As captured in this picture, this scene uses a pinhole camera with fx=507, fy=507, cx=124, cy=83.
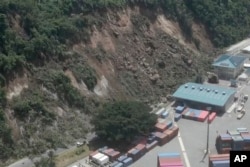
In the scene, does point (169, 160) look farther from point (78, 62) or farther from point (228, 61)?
point (228, 61)

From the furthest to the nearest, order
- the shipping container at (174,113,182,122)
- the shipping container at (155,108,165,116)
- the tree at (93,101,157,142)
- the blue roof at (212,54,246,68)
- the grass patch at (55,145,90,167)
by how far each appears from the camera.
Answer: the blue roof at (212,54,246,68)
the shipping container at (155,108,165,116)
the shipping container at (174,113,182,122)
the tree at (93,101,157,142)
the grass patch at (55,145,90,167)

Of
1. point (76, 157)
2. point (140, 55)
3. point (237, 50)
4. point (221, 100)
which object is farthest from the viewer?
point (237, 50)

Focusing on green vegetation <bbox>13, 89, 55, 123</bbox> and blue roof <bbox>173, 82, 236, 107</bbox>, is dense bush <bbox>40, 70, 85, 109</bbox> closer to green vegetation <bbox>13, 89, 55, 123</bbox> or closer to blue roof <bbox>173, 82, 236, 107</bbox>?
green vegetation <bbox>13, 89, 55, 123</bbox>

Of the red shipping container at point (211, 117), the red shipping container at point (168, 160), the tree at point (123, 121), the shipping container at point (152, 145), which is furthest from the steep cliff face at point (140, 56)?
the red shipping container at point (168, 160)

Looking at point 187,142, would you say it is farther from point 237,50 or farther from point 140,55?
point 237,50

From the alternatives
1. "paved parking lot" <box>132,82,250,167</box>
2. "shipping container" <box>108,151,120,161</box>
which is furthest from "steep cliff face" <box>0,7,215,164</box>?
"paved parking lot" <box>132,82,250,167</box>

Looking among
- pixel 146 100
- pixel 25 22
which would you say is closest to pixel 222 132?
pixel 146 100

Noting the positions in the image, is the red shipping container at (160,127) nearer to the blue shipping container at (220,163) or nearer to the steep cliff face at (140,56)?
the steep cliff face at (140,56)
